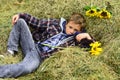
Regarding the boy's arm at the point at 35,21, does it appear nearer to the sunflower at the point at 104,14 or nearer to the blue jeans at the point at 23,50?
the blue jeans at the point at 23,50

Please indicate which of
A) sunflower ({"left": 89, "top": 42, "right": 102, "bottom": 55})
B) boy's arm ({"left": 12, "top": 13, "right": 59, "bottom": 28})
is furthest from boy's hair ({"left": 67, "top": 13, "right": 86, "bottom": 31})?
sunflower ({"left": 89, "top": 42, "right": 102, "bottom": 55})

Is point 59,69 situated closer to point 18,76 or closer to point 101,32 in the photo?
point 18,76

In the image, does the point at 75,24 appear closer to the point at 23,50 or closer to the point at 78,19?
the point at 78,19

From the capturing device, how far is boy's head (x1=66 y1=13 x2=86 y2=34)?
5340mm

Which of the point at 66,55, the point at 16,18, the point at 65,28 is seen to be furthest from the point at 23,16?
the point at 66,55

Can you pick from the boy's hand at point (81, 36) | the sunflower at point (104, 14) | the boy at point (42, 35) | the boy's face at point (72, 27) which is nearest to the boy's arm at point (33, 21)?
the boy at point (42, 35)

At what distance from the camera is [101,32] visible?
18.0 feet

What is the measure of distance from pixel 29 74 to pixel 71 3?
62.4 inches

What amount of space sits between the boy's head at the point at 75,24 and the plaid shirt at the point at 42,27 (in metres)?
0.11

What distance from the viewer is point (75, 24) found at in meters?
5.36

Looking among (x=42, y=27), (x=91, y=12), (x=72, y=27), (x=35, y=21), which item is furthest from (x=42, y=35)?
(x=91, y=12)

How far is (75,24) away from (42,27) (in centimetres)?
42

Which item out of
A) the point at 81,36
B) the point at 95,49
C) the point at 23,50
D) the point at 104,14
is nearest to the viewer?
the point at 95,49

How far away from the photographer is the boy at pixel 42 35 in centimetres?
515
